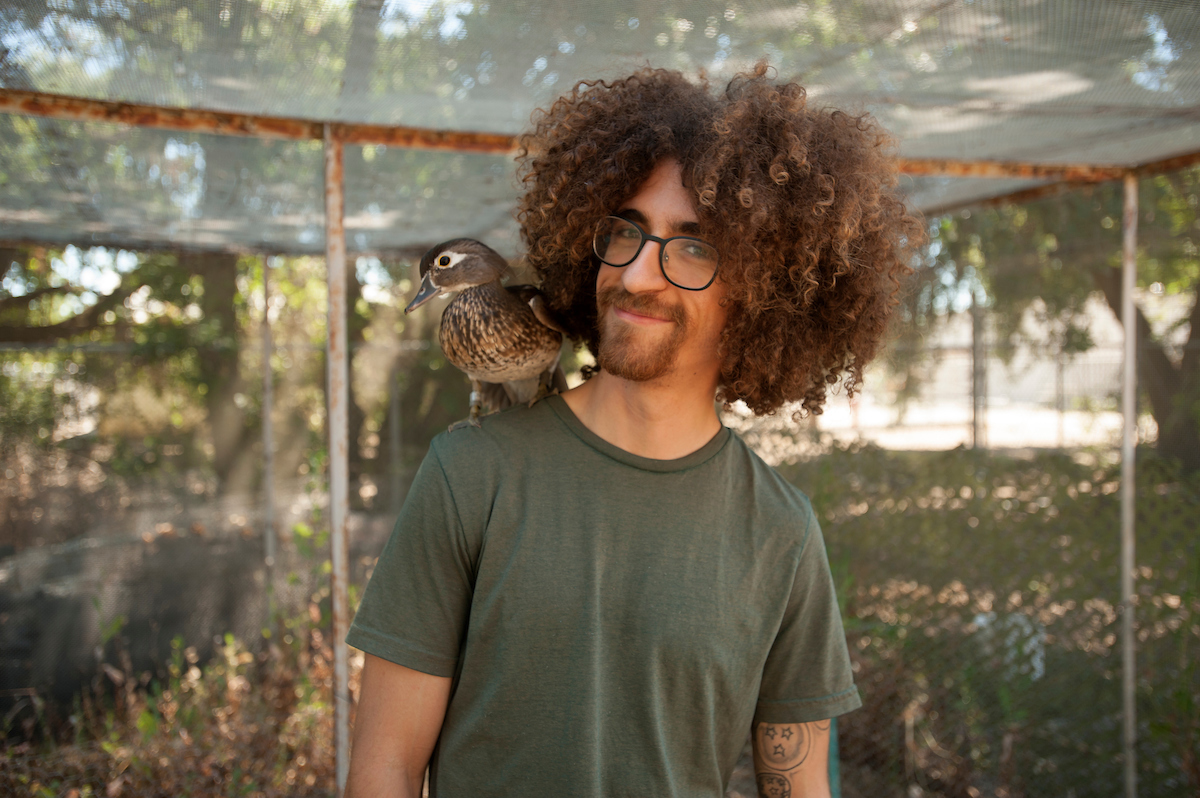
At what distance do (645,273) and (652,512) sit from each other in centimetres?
47

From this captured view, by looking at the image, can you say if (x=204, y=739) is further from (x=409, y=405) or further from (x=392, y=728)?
(x=409, y=405)

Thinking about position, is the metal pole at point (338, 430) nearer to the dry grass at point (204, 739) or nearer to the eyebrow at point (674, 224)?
the eyebrow at point (674, 224)

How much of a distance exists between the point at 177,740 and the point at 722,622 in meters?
3.54

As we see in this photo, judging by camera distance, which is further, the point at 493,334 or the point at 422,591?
the point at 493,334

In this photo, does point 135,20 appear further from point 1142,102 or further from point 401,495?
point 401,495

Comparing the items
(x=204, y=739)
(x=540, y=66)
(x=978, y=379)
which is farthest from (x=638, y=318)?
(x=978, y=379)

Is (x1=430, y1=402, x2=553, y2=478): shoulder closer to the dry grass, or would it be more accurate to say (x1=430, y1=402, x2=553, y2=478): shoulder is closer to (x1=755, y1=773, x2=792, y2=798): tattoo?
(x1=755, y1=773, x2=792, y2=798): tattoo

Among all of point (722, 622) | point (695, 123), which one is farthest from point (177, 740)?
point (695, 123)

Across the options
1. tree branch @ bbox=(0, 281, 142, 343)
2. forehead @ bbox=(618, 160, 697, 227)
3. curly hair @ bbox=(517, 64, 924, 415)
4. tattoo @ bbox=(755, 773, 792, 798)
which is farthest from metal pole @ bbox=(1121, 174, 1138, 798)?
tree branch @ bbox=(0, 281, 142, 343)

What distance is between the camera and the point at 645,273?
58.5 inches

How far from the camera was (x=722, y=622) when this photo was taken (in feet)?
4.86

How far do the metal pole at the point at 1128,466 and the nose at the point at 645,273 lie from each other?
276 centimetres

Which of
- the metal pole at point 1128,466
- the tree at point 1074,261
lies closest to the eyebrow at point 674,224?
the metal pole at point 1128,466

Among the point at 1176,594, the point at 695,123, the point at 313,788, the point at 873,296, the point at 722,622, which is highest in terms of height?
the point at 695,123
